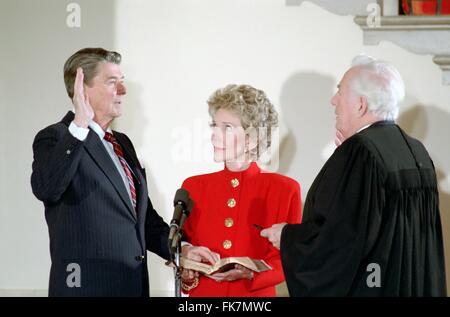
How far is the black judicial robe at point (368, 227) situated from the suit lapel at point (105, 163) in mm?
741

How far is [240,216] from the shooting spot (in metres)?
3.53

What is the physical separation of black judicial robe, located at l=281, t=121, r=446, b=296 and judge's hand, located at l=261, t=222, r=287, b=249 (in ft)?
0.12

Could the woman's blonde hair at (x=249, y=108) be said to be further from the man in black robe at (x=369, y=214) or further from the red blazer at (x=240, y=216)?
the man in black robe at (x=369, y=214)

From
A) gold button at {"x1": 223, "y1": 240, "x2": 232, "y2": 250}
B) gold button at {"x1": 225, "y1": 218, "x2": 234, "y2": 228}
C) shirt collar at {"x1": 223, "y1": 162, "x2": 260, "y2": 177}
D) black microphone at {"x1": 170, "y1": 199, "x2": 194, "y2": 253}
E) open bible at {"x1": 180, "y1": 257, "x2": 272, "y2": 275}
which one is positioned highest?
shirt collar at {"x1": 223, "y1": 162, "x2": 260, "y2": 177}

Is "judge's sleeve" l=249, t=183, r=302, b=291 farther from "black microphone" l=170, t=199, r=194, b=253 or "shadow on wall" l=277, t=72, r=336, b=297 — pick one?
"shadow on wall" l=277, t=72, r=336, b=297

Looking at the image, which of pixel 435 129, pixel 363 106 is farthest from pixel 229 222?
pixel 435 129

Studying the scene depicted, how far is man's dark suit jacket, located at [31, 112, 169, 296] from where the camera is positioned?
3342 mm

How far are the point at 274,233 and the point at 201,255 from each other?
0.36 meters

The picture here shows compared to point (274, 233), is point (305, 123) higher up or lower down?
higher up

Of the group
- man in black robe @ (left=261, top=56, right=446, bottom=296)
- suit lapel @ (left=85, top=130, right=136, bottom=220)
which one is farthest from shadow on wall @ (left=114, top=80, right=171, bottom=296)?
man in black robe @ (left=261, top=56, right=446, bottom=296)

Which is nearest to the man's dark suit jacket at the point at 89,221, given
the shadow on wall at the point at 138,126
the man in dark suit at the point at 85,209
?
the man in dark suit at the point at 85,209

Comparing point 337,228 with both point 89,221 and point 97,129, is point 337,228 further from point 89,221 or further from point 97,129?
point 97,129
